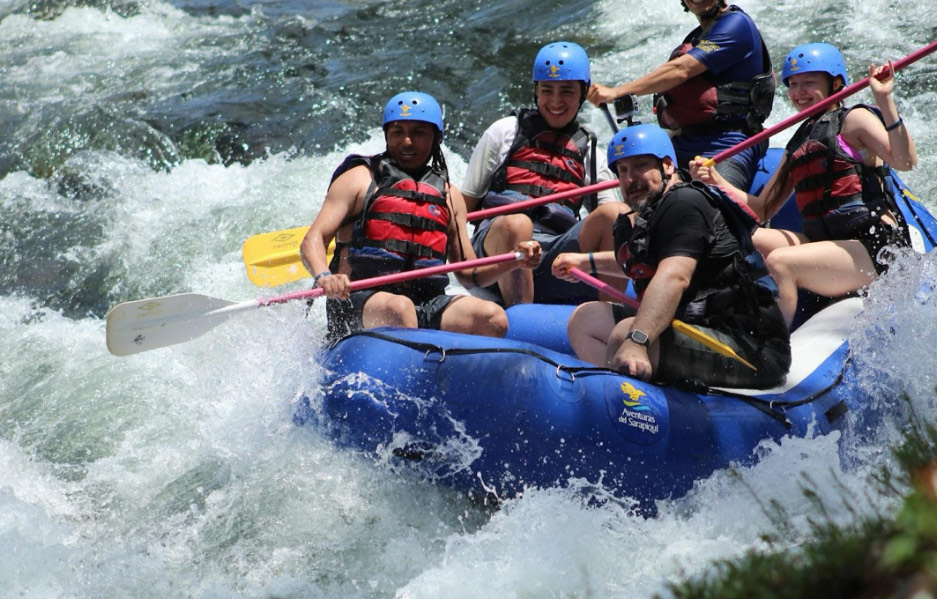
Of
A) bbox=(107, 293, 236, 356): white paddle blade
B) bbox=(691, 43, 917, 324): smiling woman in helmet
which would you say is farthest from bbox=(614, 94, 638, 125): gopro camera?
bbox=(107, 293, 236, 356): white paddle blade

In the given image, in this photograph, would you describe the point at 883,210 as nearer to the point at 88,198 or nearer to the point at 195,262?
the point at 195,262

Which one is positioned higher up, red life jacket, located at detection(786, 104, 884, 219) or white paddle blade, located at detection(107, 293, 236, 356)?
red life jacket, located at detection(786, 104, 884, 219)

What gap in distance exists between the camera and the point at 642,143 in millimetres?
3826

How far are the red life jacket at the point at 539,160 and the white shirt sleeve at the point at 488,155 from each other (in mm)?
37

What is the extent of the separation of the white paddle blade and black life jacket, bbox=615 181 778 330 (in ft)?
5.85

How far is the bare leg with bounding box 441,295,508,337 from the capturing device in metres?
4.48

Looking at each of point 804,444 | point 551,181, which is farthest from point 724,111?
point 804,444

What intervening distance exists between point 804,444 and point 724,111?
2.16m

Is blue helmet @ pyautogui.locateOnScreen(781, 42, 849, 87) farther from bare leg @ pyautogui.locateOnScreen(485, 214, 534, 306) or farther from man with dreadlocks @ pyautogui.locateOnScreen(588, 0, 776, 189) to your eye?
bare leg @ pyautogui.locateOnScreen(485, 214, 534, 306)

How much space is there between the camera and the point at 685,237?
3.70 meters

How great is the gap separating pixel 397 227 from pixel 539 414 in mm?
1220

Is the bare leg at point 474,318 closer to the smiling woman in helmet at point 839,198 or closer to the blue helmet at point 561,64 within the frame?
the smiling woman in helmet at point 839,198

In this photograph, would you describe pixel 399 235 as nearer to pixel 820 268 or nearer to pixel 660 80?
pixel 660 80

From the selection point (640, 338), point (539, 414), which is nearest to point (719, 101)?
point (640, 338)
